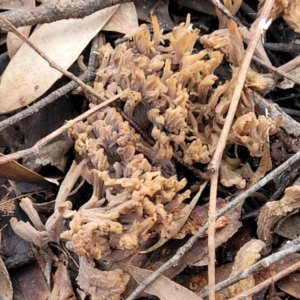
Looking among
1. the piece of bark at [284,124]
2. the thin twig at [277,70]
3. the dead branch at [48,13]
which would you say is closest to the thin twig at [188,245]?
the piece of bark at [284,124]

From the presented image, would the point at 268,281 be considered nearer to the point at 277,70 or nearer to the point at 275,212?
the point at 275,212

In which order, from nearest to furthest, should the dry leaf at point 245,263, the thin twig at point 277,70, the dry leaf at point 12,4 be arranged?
the dry leaf at point 245,263 → the thin twig at point 277,70 → the dry leaf at point 12,4

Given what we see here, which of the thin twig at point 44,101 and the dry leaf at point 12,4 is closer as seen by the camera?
the thin twig at point 44,101

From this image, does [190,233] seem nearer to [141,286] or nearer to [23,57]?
[141,286]

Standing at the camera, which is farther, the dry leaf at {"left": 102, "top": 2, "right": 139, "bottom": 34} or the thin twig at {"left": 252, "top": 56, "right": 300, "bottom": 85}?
the dry leaf at {"left": 102, "top": 2, "right": 139, "bottom": 34}

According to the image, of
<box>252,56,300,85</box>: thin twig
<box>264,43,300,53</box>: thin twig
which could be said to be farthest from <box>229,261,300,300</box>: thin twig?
<box>264,43,300,53</box>: thin twig

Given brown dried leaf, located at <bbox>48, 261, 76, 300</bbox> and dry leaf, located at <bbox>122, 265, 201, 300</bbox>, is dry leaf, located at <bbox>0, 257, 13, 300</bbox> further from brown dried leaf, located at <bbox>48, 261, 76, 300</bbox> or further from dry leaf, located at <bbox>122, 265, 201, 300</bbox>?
dry leaf, located at <bbox>122, 265, 201, 300</bbox>

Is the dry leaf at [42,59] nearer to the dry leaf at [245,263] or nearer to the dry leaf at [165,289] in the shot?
the dry leaf at [165,289]

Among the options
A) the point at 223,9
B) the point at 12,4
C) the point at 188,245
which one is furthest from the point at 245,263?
the point at 12,4
